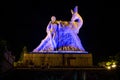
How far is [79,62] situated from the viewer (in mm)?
37594

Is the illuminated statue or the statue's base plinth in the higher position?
the illuminated statue

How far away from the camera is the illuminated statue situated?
3747 cm

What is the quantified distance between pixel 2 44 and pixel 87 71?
7.73 m

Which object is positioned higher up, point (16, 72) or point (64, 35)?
point (64, 35)

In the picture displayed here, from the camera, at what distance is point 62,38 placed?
37.9m

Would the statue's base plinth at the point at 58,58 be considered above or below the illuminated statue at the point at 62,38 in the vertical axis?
below

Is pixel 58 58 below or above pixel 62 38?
below

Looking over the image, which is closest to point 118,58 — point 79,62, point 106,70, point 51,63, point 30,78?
point 79,62

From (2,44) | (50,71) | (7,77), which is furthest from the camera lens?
(2,44)

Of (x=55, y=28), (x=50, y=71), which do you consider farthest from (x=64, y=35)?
(x=50, y=71)

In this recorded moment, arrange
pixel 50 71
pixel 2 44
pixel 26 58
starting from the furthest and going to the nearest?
pixel 26 58, pixel 2 44, pixel 50 71

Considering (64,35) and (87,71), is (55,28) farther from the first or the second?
(87,71)

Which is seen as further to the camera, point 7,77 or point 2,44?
point 2,44

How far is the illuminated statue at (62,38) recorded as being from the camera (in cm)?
3747
